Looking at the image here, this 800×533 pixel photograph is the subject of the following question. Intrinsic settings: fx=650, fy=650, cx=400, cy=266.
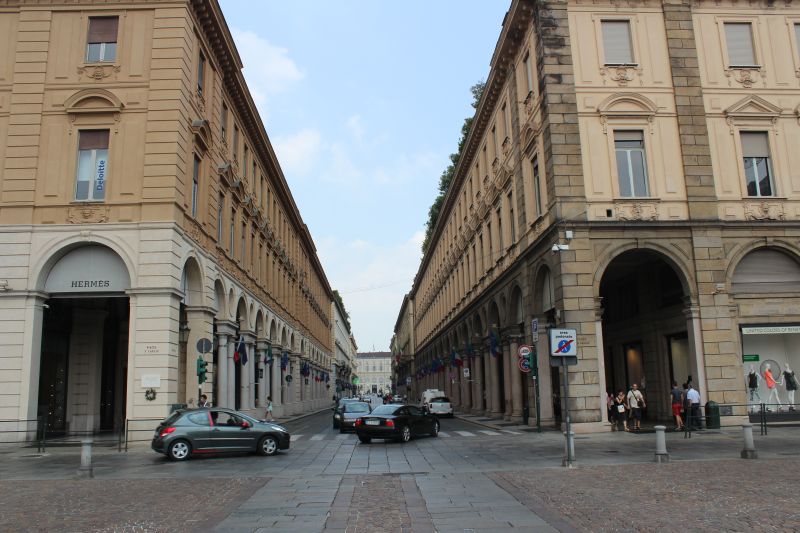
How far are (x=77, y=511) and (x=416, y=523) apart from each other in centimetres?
532

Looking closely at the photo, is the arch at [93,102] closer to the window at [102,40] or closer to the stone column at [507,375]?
the window at [102,40]

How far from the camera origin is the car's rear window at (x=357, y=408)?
2900 cm

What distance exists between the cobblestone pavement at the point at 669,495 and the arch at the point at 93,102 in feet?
59.4

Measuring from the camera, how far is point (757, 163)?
24.2 m

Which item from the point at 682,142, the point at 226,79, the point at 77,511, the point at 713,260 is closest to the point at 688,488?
the point at 77,511

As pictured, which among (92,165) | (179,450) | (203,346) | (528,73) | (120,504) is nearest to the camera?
(120,504)

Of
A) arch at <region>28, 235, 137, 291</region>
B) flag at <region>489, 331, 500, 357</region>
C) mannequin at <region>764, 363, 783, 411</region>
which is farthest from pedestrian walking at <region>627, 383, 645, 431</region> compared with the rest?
arch at <region>28, 235, 137, 291</region>

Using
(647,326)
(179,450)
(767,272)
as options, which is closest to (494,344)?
(647,326)

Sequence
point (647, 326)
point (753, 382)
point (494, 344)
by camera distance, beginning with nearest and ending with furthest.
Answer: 1. point (753, 382)
2. point (647, 326)
3. point (494, 344)

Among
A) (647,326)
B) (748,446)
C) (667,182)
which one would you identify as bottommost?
(748,446)

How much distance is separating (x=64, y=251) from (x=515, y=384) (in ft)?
64.9

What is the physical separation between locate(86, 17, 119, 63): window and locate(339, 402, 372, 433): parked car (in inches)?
665

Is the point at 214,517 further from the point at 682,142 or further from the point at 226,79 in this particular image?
the point at 226,79

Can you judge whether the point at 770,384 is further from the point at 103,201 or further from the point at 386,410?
the point at 103,201
